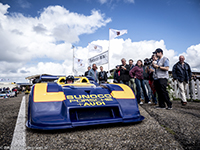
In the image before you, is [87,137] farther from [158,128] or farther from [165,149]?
[158,128]

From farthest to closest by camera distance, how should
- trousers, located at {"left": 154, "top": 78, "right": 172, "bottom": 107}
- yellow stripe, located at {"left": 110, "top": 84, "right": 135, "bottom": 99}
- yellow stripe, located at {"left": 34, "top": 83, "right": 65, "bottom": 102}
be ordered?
trousers, located at {"left": 154, "top": 78, "right": 172, "bottom": 107}
yellow stripe, located at {"left": 110, "top": 84, "right": 135, "bottom": 99}
yellow stripe, located at {"left": 34, "top": 83, "right": 65, "bottom": 102}

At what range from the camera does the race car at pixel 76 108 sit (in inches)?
86.4

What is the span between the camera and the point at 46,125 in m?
2.11

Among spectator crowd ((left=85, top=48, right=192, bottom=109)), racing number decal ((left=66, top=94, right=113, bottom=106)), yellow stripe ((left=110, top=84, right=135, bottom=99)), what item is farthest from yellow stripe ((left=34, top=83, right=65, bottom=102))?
spectator crowd ((left=85, top=48, right=192, bottom=109))

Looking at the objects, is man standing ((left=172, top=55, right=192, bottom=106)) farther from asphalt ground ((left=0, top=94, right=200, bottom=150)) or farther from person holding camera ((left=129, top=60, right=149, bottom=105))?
asphalt ground ((left=0, top=94, right=200, bottom=150))

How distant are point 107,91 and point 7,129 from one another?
1.88m

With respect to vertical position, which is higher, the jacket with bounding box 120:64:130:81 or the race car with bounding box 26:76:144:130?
the jacket with bounding box 120:64:130:81

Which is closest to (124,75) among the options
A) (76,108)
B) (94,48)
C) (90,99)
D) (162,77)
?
(162,77)

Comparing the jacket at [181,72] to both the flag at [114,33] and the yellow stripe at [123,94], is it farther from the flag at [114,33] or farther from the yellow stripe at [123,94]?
the flag at [114,33]

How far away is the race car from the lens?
7.20 feet

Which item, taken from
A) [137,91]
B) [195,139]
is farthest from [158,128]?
[137,91]

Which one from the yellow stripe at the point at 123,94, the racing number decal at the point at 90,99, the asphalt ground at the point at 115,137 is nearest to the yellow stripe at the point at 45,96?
the racing number decal at the point at 90,99

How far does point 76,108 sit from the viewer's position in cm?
237

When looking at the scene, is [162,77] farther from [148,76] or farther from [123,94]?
[123,94]
